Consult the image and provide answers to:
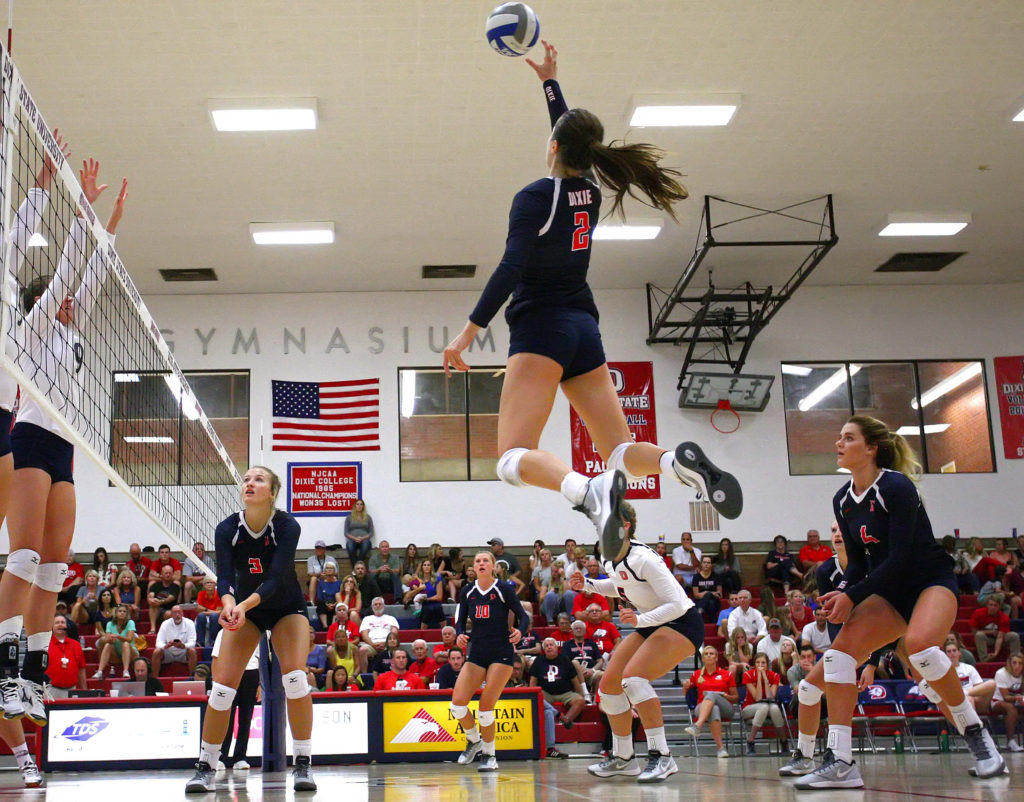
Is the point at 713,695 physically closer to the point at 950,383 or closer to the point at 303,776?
the point at 303,776

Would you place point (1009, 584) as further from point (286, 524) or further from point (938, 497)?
point (286, 524)

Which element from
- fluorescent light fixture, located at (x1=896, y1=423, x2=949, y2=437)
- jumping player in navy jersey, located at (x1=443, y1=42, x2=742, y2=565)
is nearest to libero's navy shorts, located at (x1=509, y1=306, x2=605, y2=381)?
jumping player in navy jersey, located at (x1=443, y1=42, x2=742, y2=565)

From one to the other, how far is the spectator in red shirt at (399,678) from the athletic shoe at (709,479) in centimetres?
1102

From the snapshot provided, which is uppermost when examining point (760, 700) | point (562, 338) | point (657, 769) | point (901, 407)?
point (901, 407)

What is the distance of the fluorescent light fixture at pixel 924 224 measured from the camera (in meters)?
20.2

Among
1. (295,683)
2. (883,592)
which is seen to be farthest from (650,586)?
(295,683)

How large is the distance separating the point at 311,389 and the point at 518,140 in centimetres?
887

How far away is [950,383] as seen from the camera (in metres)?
24.3

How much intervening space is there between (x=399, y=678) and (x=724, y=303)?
1280 cm

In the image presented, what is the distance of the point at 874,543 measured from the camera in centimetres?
610

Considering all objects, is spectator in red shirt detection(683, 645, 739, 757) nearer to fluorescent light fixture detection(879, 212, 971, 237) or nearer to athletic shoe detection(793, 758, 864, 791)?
athletic shoe detection(793, 758, 864, 791)

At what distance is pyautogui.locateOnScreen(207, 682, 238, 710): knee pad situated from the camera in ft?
21.9

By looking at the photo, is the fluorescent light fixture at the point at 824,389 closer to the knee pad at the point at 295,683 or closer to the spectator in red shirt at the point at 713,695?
the spectator in red shirt at the point at 713,695

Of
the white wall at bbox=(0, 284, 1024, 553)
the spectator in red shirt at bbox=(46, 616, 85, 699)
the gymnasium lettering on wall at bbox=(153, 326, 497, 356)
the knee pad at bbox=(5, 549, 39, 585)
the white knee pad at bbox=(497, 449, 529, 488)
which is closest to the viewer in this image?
the white knee pad at bbox=(497, 449, 529, 488)
